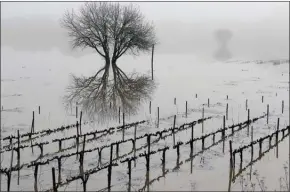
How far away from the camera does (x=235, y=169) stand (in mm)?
11586

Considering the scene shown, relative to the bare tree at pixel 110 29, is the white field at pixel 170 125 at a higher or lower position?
lower

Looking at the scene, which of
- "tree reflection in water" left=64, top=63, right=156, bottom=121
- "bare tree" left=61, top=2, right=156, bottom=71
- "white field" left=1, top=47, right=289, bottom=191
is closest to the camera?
"white field" left=1, top=47, right=289, bottom=191

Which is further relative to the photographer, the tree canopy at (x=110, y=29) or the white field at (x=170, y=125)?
the tree canopy at (x=110, y=29)

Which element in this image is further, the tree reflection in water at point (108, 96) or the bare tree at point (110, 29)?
the bare tree at point (110, 29)

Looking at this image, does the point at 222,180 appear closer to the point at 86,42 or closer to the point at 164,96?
the point at 164,96

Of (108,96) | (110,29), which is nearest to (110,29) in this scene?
(110,29)

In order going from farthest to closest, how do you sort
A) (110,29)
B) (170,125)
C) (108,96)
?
(110,29), (108,96), (170,125)

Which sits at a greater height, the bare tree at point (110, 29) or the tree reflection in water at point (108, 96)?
the bare tree at point (110, 29)

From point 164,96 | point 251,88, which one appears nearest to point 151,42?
point 251,88

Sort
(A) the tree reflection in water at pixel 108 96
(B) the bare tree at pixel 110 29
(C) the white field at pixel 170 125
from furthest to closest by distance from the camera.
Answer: (B) the bare tree at pixel 110 29
(A) the tree reflection in water at pixel 108 96
(C) the white field at pixel 170 125

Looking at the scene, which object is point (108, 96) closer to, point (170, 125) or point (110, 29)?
point (170, 125)

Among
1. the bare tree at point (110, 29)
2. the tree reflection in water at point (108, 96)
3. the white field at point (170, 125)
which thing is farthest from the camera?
the bare tree at point (110, 29)

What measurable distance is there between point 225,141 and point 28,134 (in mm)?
7519

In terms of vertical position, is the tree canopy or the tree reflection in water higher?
the tree canopy
